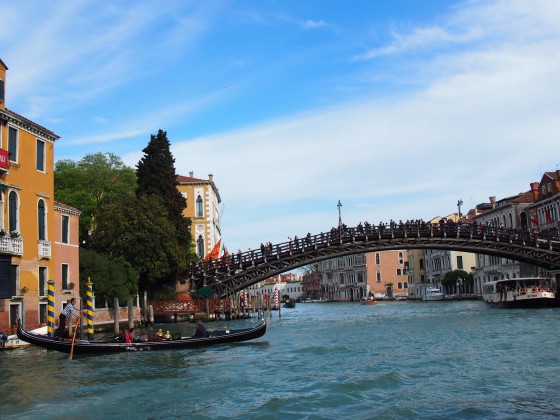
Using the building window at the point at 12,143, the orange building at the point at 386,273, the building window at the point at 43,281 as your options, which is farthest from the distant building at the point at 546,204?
the orange building at the point at 386,273

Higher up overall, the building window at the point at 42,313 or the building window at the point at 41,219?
the building window at the point at 41,219

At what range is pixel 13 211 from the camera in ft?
57.6

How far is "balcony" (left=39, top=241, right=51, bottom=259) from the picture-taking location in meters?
18.7

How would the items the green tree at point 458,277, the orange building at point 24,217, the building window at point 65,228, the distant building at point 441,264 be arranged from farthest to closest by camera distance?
the distant building at point 441,264 → the green tree at point 458,277 → the building window at point 65,228 → the orange building at point 24,217

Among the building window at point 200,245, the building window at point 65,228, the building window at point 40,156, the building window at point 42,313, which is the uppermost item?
the building window at point 40,156

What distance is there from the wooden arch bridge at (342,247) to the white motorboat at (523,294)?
5.44 feet

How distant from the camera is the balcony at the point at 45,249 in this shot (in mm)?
18672

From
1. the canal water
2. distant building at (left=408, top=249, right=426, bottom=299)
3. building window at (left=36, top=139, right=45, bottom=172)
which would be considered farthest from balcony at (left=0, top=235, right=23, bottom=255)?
distant building at (left=408, top=249, right=426, bottom=299)

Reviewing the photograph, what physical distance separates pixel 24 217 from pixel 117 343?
4.94 meters

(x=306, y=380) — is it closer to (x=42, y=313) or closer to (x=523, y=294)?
(x=42, y=313)

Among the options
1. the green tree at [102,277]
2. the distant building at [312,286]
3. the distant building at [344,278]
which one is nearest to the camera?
the green tree at [102,277]

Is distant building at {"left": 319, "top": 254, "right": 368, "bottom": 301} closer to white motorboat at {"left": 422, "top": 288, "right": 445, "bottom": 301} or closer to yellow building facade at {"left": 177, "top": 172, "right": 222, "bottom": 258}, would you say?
white motorboat at {"left": 422, "top": 288, "right": 445, "bottom": 301}

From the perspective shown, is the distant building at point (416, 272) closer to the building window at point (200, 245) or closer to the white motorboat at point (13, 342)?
the building window at point (200, 245)

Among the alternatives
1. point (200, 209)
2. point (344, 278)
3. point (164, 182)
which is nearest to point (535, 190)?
point (200, 209)
